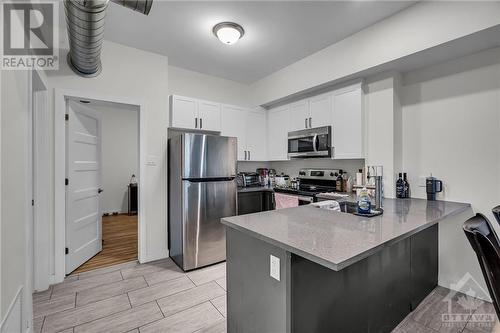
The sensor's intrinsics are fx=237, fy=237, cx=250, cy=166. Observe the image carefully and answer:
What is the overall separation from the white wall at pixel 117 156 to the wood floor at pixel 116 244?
776mm

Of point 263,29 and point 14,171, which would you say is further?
point 263,29

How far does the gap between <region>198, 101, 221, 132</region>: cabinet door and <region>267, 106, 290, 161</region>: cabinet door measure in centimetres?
101

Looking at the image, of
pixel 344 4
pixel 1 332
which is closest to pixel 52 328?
pixel 1 332

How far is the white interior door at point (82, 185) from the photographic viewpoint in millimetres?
2852

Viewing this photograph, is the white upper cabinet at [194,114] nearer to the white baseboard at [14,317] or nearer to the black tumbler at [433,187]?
the white baseboard at [14,317]

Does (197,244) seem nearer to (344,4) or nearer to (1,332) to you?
(1,332)

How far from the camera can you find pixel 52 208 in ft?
8.70

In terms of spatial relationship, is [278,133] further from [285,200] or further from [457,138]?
[457,138]

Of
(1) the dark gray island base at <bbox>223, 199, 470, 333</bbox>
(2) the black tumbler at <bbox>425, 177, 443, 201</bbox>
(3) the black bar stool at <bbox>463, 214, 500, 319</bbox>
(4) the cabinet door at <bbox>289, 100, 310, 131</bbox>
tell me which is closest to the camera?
(3) the black bar stool at <bbox>463, 214, 500, 319</bbox>

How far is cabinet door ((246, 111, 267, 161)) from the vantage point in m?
4.20

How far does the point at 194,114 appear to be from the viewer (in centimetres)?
361

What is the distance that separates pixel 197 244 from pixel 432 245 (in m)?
2.61

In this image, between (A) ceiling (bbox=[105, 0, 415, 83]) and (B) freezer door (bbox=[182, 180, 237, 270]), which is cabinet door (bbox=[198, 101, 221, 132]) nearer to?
(A) ceiling (bbox=[105, 0, 415, 83])

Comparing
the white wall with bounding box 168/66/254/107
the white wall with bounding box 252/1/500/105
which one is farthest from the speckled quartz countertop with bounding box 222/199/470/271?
the white wall with bounding box 168/66/254/107
